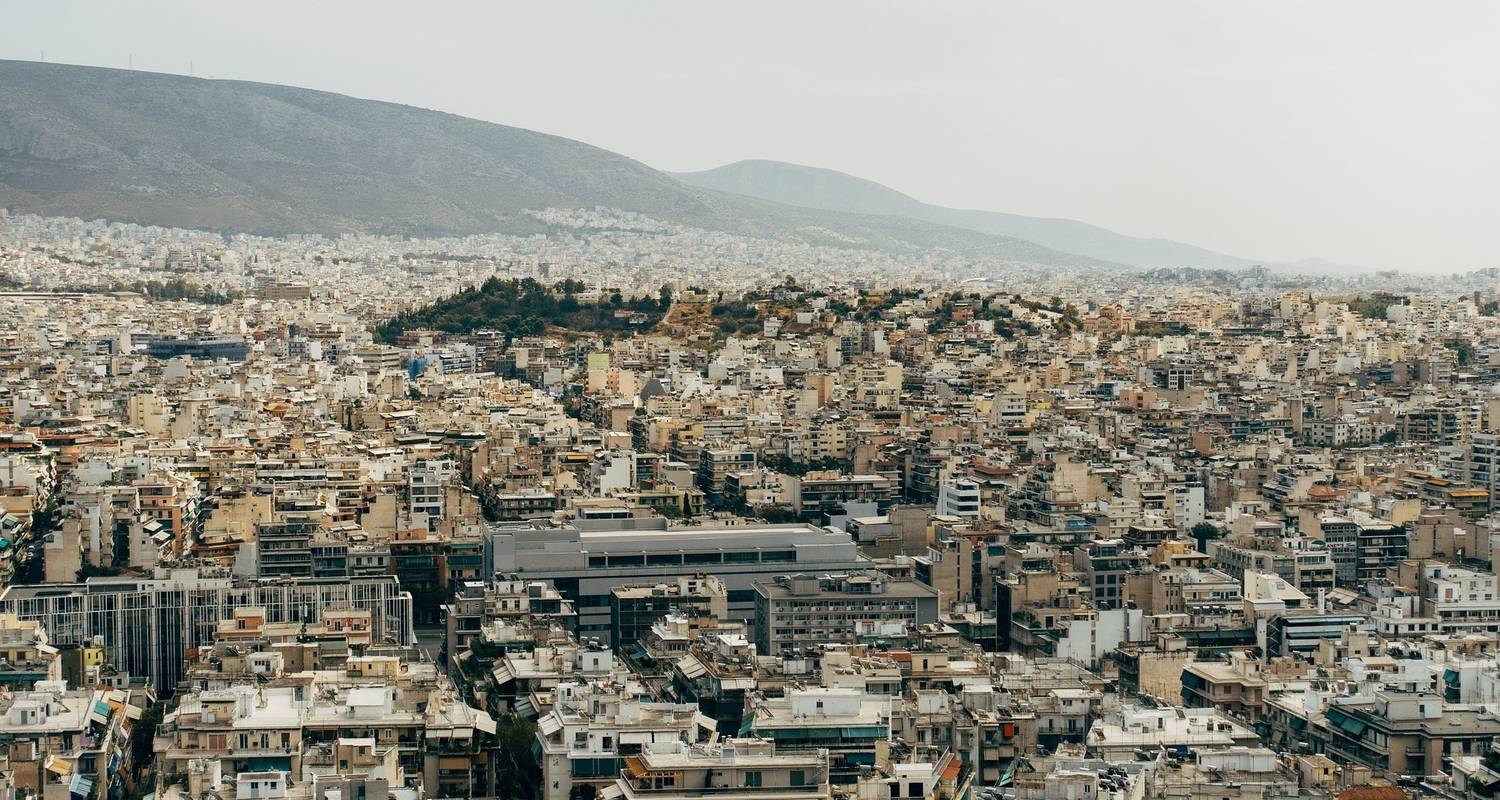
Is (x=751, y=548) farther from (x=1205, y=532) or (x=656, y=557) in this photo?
(x=1205, y=532)

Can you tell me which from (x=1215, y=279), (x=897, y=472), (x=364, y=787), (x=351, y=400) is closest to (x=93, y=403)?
(x=351, y=400)

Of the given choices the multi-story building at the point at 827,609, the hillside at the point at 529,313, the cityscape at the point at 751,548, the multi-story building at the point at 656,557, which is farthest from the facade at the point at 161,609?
the hillside at the point at 529,313

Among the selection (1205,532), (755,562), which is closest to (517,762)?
(755,562)

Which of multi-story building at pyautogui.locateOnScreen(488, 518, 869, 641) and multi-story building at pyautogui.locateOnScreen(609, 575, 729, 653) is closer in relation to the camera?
multi-story building at pyautogui.locateOnScreen(609, 575, 729, 653)

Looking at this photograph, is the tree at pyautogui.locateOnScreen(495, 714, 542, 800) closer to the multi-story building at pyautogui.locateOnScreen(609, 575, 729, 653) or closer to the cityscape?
the cityscape

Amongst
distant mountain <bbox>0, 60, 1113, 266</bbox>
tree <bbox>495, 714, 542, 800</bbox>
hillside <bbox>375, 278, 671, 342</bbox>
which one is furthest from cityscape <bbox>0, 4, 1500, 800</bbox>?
distant mountain <bbox>0, 60, 1113, 266</bbox>

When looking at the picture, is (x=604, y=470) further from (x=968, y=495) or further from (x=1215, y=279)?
(x=1215, y=279)
